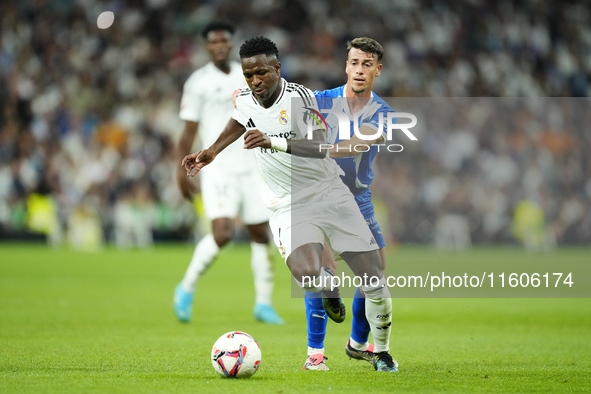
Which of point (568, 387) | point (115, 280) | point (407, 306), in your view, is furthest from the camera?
point (115, 280)

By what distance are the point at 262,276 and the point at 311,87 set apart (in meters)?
16.9

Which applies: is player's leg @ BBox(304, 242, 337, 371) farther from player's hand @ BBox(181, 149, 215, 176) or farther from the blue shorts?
player's hand @ BBox(181, 149, 215, 176)

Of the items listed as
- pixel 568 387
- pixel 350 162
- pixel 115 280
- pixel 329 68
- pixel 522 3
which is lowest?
pixel 115 280

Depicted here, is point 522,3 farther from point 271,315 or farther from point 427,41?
point 271,315

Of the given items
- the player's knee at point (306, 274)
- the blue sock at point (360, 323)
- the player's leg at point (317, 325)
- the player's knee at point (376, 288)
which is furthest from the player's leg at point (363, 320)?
the player's knee at point (306, 274)

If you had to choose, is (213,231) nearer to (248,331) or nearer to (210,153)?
(248,331)

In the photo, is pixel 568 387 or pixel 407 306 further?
pixel 407 306

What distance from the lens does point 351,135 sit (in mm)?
5758

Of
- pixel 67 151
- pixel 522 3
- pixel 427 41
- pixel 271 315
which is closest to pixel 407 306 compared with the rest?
pixel 271 315

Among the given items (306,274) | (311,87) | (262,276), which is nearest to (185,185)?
(262,276)

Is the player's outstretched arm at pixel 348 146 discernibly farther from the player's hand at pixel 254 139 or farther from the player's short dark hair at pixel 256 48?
the player's short dark hair at pixel 256 48

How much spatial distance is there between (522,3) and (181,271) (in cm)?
1835

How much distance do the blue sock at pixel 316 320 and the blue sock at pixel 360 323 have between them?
0.39m

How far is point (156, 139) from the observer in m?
23.5
